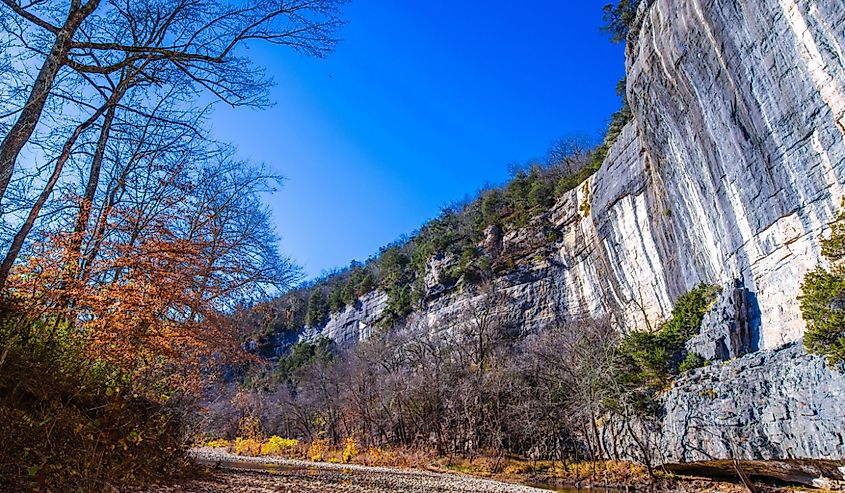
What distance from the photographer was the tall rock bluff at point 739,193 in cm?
1266

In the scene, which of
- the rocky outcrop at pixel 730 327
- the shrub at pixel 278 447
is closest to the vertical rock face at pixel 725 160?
the rocky outcrop at pixel 730 327

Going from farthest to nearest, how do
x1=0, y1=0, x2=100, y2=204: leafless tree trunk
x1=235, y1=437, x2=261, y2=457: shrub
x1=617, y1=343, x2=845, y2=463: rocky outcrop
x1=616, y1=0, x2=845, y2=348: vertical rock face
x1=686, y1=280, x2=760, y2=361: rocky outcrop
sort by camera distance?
1. x1=235, y1=437, x2=261, y2=457: shrub
2. x1=686, y1=280, x2=760, y2=361: rocky outcrop
3. x1=616, y1=0, x2=845, y2=348: vertical rock face
4. x1=617, y1=343, x2=845, y2=463: rocky outcrop
5. x1=0, y1=0, x2=100, y2=204: leafless tree trunk

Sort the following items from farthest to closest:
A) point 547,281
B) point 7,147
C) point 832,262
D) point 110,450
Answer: point 547,281 → point 832,262 → point 110,450 → point 7,147

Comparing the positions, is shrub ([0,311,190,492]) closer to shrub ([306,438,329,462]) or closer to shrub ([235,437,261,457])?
shrub ([306,438,329,462])

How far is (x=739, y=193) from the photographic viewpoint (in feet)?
57.5

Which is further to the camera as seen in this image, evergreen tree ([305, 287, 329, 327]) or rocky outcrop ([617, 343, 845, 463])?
evergreen tree ([305, 287, 329, 327])

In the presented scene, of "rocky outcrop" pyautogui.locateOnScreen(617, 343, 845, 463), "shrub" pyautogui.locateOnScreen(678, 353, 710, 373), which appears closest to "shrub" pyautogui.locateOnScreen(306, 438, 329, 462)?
"rocky outcrop" pyautogui.locateOnScreen(617, 343, 845, 463)

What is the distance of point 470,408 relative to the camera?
26.4 m

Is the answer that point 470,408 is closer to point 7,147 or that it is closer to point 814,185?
point 814,185

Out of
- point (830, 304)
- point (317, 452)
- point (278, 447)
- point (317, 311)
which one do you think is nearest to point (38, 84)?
point (830, 304)

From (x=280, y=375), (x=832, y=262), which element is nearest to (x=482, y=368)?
(x=832, y=262)

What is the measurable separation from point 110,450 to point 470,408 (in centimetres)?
2216

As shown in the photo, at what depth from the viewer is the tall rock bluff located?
41.5 ft

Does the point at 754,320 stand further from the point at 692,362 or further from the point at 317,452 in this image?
the point at 317,452
